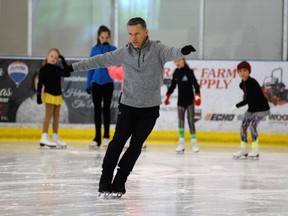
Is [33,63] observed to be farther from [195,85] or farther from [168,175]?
[168,175]

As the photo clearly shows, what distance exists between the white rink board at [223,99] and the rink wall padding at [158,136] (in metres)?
0.08

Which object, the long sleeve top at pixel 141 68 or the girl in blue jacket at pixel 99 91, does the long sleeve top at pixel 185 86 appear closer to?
the girl in blue jacket at pixel 99 91

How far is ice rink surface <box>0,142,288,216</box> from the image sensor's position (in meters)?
5.18

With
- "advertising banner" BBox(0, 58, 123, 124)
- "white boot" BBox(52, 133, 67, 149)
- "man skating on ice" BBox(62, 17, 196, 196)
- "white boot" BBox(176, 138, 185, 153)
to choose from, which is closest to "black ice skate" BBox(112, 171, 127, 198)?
"man skating on ice" BBox(62, 17, 196, 196)

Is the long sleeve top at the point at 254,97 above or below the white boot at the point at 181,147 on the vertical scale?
above

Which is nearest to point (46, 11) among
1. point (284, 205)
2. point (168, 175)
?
point (168, 175)

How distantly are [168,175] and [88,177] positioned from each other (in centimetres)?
80

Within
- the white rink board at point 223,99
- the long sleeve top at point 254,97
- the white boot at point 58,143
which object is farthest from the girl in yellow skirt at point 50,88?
the long sleeve top at point 254,97

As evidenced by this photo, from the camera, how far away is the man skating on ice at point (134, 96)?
5.62 m

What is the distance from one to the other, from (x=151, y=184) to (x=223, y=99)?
6.14m

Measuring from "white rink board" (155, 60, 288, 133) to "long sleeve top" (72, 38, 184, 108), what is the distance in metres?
6.88

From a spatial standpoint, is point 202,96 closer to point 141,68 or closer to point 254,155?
point 254,155

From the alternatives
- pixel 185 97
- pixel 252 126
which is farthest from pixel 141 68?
pixel 185 97

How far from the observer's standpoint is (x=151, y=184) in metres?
6.64
